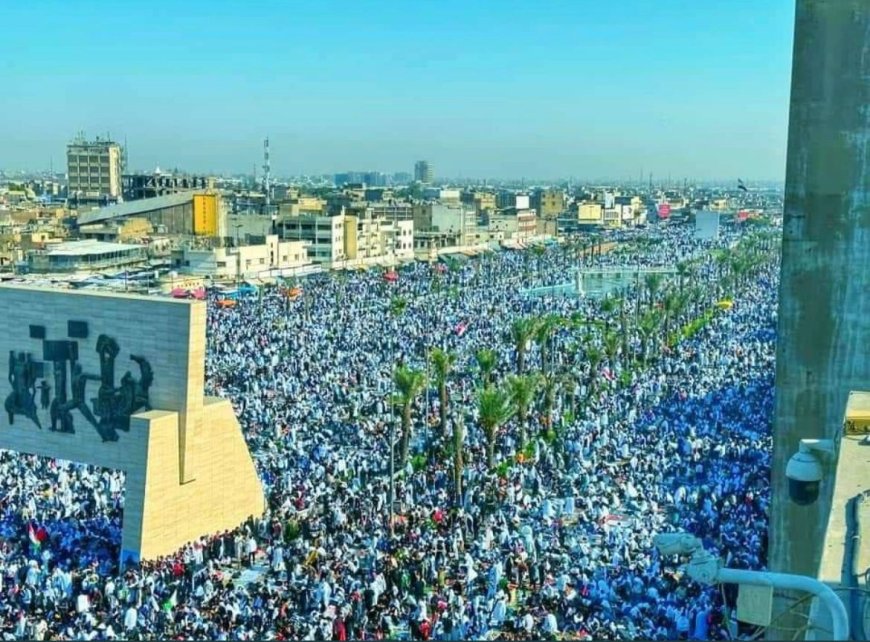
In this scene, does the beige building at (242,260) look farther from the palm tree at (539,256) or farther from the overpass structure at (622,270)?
the overpass structure at (622,270)

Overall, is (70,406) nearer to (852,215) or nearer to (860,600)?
(852,215)

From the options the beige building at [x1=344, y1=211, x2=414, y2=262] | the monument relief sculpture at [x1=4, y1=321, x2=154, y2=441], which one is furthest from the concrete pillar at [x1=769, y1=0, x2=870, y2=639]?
the beige building at [x1=344, y1=211, x2=414, y2=262]

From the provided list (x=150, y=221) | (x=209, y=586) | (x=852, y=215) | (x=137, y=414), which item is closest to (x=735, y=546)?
(x=852, y=215)

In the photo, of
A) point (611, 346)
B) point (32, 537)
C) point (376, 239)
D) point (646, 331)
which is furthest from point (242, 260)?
point (32, 537)

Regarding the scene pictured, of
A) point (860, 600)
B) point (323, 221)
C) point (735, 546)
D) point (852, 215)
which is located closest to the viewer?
point (860, 600)

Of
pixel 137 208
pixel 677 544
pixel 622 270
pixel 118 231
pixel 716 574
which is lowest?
pixel 622 270

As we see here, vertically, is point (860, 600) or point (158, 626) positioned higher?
point (860, 600)

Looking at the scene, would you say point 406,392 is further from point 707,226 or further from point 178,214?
point 707,226
